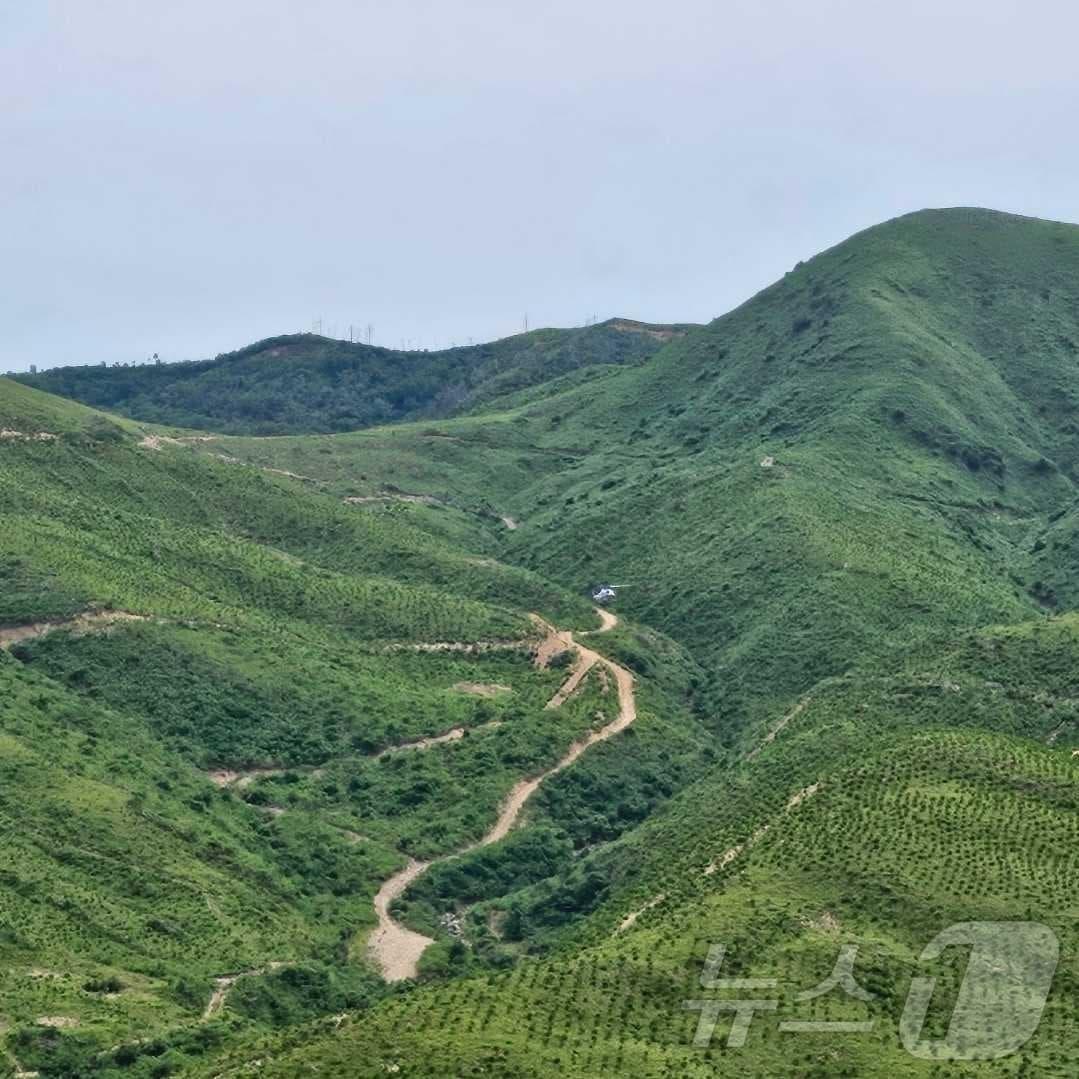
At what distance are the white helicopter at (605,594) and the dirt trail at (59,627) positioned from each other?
42236 mm

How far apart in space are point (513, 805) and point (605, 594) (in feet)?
139

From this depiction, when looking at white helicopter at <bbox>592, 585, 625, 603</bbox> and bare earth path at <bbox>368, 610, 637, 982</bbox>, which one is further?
white helicopter at <bbox>592, 585, 625, 603</bbox>

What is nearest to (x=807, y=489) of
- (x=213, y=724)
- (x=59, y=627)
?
(x=213, y=724)

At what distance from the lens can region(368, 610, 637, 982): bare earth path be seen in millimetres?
89812

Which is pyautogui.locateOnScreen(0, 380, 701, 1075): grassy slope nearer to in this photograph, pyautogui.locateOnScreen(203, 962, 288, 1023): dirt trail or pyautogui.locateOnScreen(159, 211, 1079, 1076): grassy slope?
pyautogui.locateOnScreen(203, 962, 288, 1023): dirt trail

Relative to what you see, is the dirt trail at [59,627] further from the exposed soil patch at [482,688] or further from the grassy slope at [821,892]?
the grassy slope at [821,892]

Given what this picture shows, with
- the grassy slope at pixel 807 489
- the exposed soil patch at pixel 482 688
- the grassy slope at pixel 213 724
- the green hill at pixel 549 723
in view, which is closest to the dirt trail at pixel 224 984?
the green hill at pixel 549 723

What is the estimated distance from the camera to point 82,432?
154m

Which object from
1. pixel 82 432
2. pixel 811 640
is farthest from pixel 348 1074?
pixel 82 432

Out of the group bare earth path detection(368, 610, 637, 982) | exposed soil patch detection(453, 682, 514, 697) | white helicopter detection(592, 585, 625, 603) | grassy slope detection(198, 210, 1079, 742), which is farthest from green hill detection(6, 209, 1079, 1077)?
white helicopter detection(592, 585, 625, 603)

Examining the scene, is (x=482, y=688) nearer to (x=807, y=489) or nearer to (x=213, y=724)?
(x=213, y=724)

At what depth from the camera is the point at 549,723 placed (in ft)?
381

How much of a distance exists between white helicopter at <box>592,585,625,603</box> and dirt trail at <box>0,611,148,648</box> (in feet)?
139

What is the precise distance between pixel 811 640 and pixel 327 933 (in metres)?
47.2
